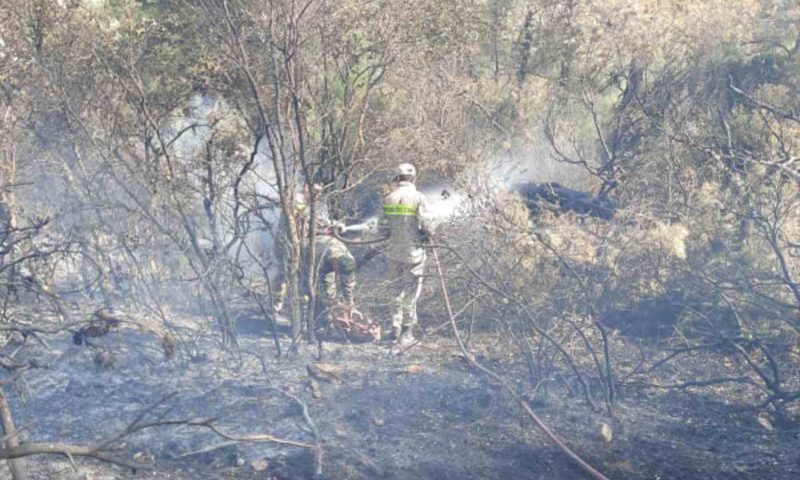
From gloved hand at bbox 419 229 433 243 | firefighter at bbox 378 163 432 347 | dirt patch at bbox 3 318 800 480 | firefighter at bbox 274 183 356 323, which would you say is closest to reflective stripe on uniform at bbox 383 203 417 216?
firefighter at bbox 378 163 432 347

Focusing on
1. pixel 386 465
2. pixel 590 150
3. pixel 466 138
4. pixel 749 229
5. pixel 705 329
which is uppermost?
pixel 590 150

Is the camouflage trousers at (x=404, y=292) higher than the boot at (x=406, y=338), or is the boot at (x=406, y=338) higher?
the camouflage trousers at (x=404, y=292)

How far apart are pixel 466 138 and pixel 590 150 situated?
2.66 metres

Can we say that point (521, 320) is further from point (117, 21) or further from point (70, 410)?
point (117, 21)

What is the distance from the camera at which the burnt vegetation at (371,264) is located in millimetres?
5816

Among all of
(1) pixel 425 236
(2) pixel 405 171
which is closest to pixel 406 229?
(1) pixel 425 236

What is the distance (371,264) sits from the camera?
8.72m

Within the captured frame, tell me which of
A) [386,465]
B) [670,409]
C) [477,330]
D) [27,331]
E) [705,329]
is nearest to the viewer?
[27,331]

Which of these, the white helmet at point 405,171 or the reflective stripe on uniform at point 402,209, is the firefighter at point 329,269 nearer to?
the reflective stripe on uniform at point 402,209

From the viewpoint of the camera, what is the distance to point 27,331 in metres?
4.09

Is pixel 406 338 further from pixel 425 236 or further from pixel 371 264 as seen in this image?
pixel 371 264

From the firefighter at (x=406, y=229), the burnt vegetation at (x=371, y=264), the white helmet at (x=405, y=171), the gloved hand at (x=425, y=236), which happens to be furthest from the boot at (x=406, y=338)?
the white helmet at (x=405, y=171)

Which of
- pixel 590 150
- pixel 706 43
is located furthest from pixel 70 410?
pixel 706 43

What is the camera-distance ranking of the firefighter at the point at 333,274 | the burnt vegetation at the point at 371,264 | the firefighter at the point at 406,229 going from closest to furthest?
the burnt vegetation at the point at 371,264
the firefighter at the point at 406,229
the firefighter at the point at 333,274
